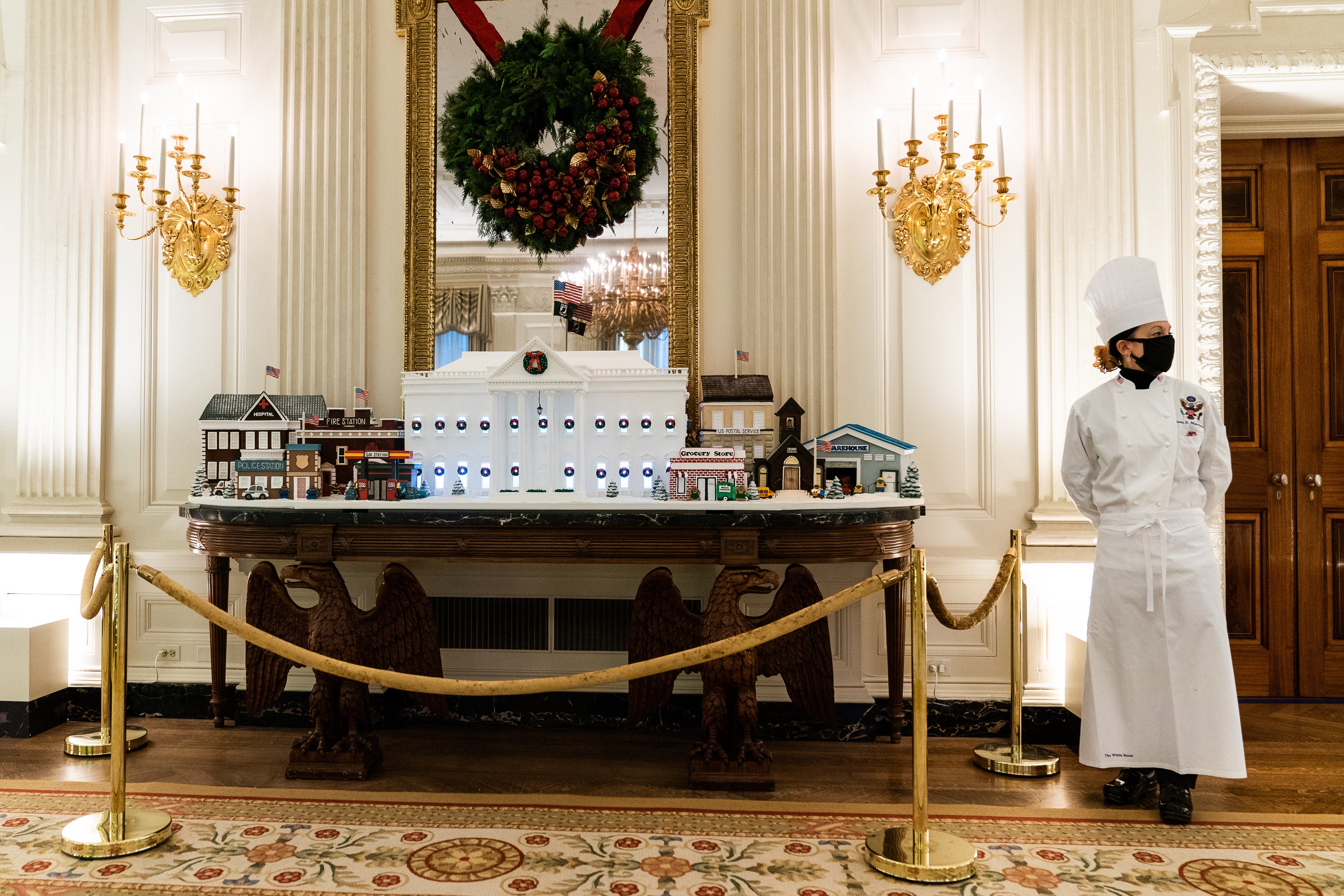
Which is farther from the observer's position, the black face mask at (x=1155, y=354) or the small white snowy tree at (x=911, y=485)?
the small white snowy tree at (x=911, y=485)

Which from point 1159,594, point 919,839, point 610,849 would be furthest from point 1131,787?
point 610,849

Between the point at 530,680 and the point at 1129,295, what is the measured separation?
271cm

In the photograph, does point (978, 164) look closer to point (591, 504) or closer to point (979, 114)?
point (979, 114)

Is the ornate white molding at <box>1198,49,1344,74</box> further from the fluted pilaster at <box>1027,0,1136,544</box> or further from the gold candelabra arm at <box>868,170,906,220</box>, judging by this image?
the gold candelabra arm at <box>868,170,906,220</box>

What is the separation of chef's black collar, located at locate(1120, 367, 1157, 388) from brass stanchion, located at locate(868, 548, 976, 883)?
4.30ft

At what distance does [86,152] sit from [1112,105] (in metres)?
5.60

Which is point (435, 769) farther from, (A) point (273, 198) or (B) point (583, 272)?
(A) point (273, 198)

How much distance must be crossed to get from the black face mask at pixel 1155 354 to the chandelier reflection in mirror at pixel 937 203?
1.26m

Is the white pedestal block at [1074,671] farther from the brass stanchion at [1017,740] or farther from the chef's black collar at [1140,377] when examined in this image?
the chef's black collar at [1140,377]

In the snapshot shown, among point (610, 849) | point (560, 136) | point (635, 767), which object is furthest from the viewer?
point (560, 136)

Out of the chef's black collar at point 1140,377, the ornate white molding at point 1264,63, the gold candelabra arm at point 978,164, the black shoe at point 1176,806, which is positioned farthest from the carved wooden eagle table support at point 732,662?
the ornate white molding at point 1264,63

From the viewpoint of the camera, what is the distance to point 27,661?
4250 millimetres

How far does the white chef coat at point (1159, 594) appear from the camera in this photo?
3.13 meters

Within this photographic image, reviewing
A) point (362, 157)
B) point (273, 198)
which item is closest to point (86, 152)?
point (273, 198)
